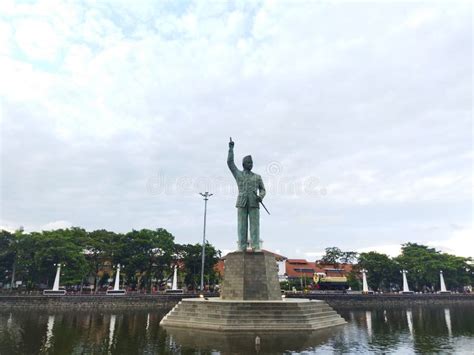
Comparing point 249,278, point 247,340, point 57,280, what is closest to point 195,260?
point 57,280

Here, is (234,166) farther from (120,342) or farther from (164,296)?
(164,296)

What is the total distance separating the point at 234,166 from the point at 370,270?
146 feet

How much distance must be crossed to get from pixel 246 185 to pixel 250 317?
9980 mm

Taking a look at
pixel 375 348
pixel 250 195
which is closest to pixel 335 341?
pixel 375 348

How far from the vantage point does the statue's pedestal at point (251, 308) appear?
20.4m

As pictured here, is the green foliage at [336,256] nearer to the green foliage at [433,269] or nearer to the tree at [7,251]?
the green foliage at [433,269]

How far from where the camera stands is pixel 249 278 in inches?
977

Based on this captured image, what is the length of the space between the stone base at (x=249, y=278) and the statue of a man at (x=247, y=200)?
5.06 ft

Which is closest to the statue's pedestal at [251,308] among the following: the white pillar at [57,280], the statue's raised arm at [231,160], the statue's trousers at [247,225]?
the statue's trousers at [247,225]

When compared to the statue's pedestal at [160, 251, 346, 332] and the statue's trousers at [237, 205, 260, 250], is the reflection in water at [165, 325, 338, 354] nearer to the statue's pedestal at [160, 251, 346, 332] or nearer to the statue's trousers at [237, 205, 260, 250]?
the statue's pedestal at [160, 251, 346, 332]

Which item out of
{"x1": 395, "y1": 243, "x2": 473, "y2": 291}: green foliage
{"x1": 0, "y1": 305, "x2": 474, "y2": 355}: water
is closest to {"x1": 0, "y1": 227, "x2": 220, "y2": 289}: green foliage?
{"x1": 0, "y1": 305, "x2": 474, "y2": 355}: water

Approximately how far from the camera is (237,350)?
14617 mm

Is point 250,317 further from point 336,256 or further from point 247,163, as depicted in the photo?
point 336,256

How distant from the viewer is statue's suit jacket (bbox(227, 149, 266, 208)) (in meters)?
27.4
